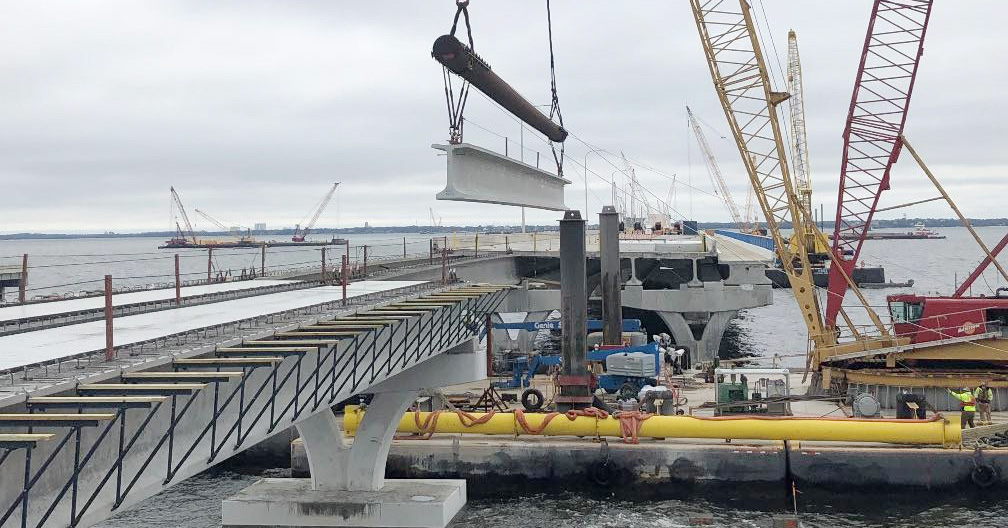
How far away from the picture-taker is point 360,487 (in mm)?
36281

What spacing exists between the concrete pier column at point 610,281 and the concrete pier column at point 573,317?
929 centimetres

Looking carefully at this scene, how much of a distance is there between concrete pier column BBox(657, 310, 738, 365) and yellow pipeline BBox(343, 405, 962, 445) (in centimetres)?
3612

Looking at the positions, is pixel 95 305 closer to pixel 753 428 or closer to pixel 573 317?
pixel 573 317

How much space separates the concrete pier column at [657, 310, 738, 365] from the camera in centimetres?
7675

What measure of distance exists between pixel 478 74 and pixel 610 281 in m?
28.6

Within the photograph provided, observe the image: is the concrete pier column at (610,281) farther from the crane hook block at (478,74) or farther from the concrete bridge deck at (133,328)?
the crane hook block at (478,74)

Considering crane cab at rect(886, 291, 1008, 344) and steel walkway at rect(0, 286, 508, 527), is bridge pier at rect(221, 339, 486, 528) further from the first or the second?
crane cab at rect(886, 291, 1008, 344)

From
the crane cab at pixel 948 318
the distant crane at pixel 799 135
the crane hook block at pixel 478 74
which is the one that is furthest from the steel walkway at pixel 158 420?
the distant crane at pixel 799 135

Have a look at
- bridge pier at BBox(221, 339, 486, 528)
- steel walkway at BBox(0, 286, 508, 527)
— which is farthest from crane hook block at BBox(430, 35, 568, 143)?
bridge pier at BBox(221, 339, 486, 528)

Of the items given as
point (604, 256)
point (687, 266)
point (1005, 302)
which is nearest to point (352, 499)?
point (604, 256)

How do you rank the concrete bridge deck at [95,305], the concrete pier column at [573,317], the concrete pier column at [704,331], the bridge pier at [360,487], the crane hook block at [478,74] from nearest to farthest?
1. the crane hook block at [478,74]
2. the concrete bridge deck at [95,305]
3. the bridge pier at [360,487]
4. the concrete pier column at [573,317]
5. the concrete pier column at [704,331]

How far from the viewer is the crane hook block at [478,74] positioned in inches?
953

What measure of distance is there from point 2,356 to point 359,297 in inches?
748

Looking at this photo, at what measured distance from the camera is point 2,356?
66.8 feet
